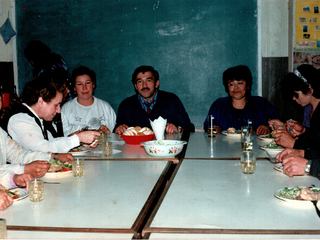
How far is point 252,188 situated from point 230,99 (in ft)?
6.94

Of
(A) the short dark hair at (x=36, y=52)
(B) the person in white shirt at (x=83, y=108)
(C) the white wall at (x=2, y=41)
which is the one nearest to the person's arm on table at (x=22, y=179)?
(B) the person in white shirt at (x=83, y=108)

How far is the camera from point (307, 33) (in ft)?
13.1

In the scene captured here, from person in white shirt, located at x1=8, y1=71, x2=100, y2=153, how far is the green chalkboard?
231 cm

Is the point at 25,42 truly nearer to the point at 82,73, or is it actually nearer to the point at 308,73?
the point at 82,73

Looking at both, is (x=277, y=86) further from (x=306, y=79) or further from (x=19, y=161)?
(x=19, y=161)

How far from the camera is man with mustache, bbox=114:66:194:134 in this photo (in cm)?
357

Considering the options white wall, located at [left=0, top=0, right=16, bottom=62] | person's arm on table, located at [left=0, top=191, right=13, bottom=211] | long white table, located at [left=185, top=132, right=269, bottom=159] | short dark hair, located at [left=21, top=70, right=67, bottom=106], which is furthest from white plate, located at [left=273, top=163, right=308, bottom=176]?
white wall, located at [left=0, top=0, right=16, bottom=62]

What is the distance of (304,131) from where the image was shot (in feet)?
9.08

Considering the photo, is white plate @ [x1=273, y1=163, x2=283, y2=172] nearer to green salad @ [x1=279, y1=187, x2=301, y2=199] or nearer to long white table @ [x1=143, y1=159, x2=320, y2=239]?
long white table @ [x1=143, y1=159, x2=320, y2=239]

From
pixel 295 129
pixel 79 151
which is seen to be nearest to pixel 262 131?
pixel 295 129

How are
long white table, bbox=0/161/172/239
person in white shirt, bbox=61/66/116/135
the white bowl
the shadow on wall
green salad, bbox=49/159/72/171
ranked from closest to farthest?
long white table, bbox=0/161/172/239
green salad, bbox=49/159/72/171
the white bowl
person in white shirt, bbox=61/66/116/135
the shadow on wall

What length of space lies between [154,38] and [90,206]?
3.38 m

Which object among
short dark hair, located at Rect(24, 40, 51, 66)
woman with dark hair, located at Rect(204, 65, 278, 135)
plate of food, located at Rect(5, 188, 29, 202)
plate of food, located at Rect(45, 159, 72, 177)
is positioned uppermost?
short dark hair, located at Rect(24, 40, 51, 66)

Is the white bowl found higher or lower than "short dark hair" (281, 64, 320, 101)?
lower
